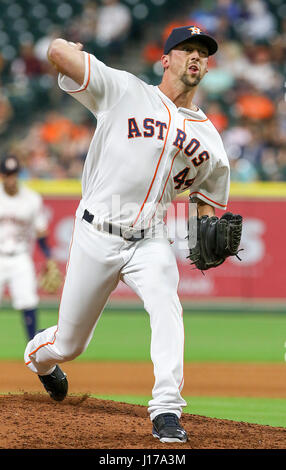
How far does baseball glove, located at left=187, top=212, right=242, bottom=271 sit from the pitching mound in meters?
0.99

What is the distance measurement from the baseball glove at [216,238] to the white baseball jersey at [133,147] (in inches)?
10.5

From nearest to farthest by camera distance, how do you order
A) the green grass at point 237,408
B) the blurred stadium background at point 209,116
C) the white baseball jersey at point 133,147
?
the white baseball jersey at point 133,147, the green grass at point 237,408, the blurred stadium background at point 209,116

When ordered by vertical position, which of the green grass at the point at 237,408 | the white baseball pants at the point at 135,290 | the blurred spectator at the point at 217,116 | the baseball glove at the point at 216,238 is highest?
the blurred spectator at the point at 217,116

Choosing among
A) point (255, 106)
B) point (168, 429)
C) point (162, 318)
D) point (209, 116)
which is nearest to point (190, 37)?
point (162, 318)

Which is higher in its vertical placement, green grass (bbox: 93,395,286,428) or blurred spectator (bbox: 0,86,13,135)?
blurred spectator (bbox: 0,86,13,135)

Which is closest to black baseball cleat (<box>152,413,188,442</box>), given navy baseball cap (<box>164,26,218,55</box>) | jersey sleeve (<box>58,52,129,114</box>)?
jersey sleeve (<box>58,52,129,114</box>)

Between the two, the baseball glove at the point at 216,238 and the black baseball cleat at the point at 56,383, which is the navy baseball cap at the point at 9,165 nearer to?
the black baseball cleat at the point at 56,383

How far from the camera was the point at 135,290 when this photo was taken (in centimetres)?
454

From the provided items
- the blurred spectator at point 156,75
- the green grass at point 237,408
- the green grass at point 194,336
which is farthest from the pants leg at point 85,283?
the blurred spectator at point 156,75

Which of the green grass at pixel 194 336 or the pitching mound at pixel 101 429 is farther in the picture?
the green grass at pixel 194 336

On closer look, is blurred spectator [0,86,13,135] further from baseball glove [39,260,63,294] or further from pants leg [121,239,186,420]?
pants leg [121,239,186,420]

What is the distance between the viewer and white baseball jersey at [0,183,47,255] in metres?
8.46

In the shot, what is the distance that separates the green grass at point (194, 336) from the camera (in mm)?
8594
